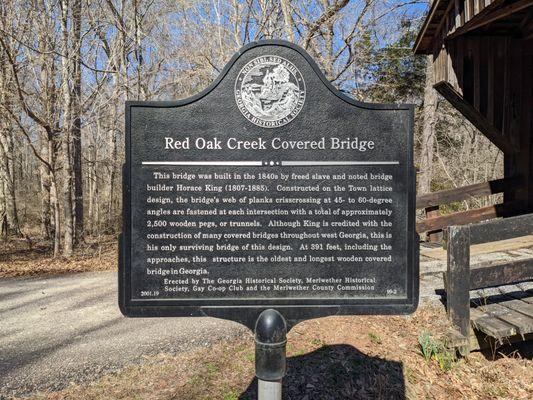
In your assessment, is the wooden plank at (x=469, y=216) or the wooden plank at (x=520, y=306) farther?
the wooden plank at (x=469, y=216)

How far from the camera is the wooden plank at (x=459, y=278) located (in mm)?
4211

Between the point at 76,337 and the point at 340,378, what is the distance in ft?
11.5

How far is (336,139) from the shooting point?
A: 2.55m

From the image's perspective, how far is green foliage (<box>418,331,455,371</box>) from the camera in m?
4.12

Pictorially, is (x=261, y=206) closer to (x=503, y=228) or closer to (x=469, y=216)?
(x=503, y=228)

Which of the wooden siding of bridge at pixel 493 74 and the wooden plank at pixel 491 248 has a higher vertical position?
the wooden siding of bridge at pixel 493 74

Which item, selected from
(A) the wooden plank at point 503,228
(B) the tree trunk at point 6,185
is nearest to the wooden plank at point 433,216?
(A) the wooden plank at point 503,228

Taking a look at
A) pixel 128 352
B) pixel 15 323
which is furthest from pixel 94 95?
pixel 128 352

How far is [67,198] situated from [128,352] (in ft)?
30.4

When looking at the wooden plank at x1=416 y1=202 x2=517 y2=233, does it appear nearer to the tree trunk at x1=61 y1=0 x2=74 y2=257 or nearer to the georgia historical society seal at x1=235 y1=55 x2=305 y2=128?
the georgia historical society seal at x1=235 y1=55 x2=305 y2=128

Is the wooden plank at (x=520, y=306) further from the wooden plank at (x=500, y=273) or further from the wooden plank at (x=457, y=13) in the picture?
the wooden plank at (x=457, y=13)

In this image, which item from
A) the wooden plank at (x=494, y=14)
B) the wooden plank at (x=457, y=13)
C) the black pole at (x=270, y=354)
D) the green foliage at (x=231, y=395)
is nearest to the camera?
the black pole at (x=270, y=354)

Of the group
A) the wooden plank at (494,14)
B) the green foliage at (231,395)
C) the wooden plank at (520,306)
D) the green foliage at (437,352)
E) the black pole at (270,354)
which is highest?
the wooden plank at (494,14)

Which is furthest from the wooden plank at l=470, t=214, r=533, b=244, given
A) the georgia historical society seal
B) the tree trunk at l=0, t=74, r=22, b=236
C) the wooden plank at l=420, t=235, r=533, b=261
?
the tree trunk at l=0, t=74, r=22, b=236
